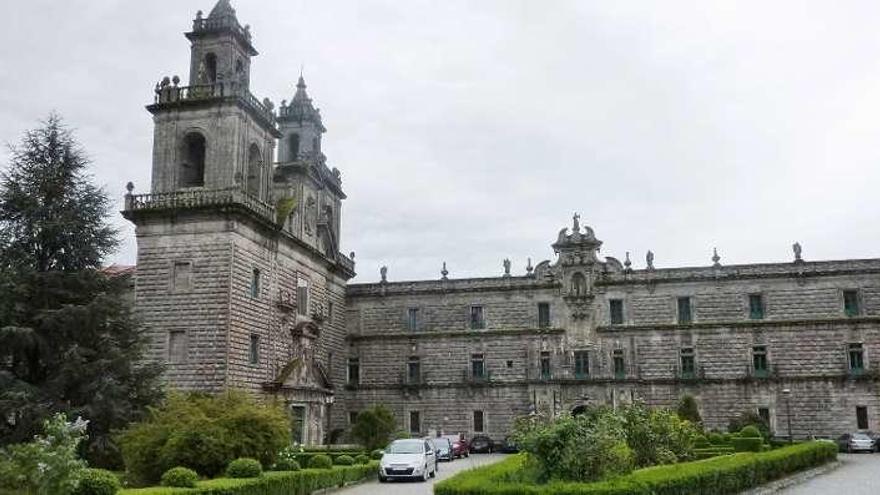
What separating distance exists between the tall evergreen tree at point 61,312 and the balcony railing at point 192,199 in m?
7.95

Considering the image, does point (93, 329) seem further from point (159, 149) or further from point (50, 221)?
point (159, 149)

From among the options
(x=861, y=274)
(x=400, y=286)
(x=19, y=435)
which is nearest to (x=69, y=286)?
(x=19, y=435)

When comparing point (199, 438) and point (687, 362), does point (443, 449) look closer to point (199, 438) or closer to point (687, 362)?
point (199, 438)

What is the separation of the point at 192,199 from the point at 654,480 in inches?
1011

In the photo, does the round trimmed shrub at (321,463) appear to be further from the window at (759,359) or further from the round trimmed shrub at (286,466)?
the window at (759,359)

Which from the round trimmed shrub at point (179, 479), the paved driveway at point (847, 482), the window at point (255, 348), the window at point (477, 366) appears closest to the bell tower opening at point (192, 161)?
the window at point (255, 348)

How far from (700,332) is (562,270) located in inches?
342

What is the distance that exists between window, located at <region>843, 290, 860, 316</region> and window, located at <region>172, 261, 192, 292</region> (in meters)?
35.0

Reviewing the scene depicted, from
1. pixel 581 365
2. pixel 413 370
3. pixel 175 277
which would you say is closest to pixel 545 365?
pixel 581 365

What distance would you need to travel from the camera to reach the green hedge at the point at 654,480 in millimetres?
15906

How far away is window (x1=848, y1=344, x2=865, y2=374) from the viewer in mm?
46094

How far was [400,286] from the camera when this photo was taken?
5328 centimetres

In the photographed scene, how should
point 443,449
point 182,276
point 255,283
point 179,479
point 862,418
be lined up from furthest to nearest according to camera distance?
point 862,418 < point 255,283 < point 443,449 < point 182,276 < point 179,479

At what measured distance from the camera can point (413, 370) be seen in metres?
52.2
